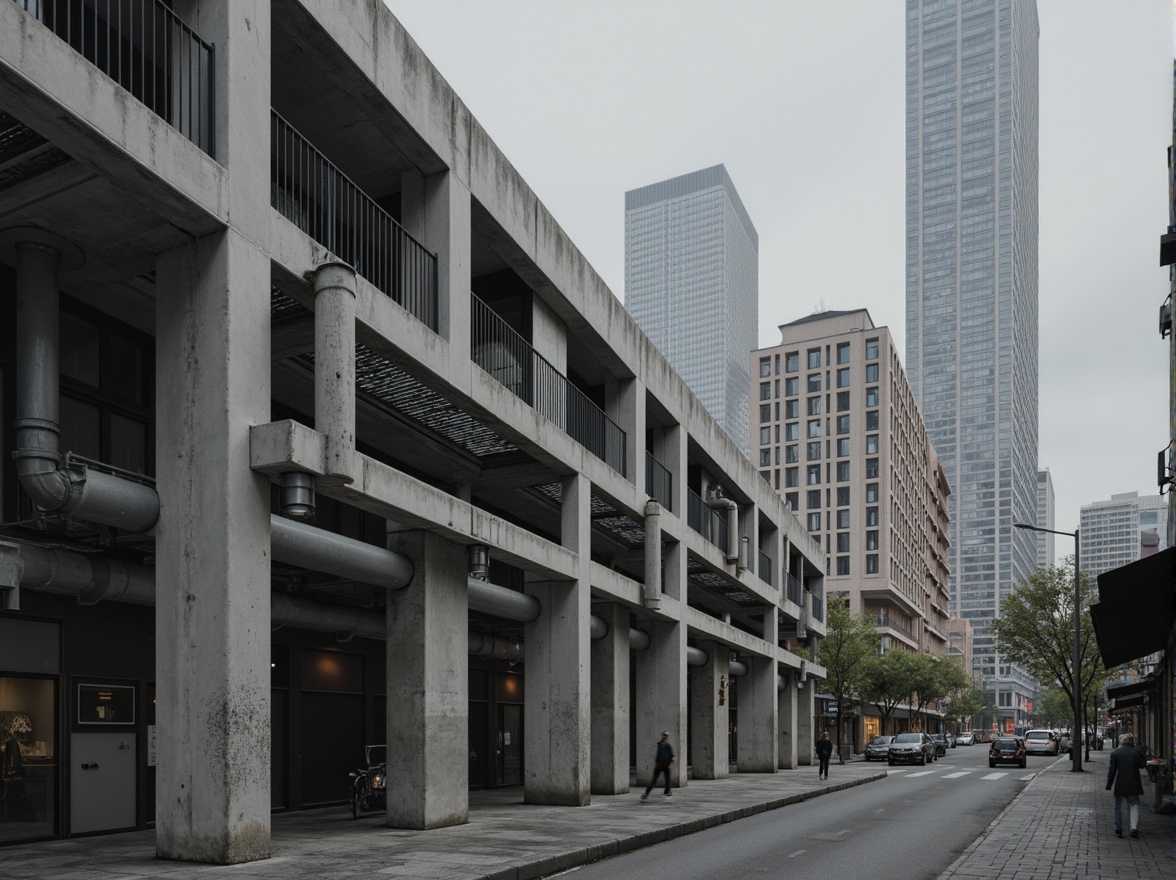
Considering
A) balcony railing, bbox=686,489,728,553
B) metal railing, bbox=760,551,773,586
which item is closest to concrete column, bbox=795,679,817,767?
metal railing, bbox=760,551,773,586

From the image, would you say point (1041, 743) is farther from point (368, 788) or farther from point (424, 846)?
point (424, 846)

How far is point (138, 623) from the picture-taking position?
15852 millimetres

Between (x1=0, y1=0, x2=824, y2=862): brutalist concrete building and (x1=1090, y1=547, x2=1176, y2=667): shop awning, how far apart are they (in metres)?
9.38

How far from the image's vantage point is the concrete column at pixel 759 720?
3938 cm

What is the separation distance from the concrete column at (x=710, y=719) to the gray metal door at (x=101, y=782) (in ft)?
64.7

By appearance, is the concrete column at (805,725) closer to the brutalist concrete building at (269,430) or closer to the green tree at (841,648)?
the green tree at (841,648)

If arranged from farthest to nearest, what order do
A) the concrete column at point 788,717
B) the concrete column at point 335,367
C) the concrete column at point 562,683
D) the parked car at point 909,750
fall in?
the parked car at point 909,750 < the concrete column at point 788,717 < the concrete column at point 562,683 < the concrete column at point 335,367

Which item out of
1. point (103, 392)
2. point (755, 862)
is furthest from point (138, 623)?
point (755, 862)

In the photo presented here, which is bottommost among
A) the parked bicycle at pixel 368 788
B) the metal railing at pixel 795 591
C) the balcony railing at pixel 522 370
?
the parked bicycle at pixel 368 788

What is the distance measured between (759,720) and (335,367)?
30097mm

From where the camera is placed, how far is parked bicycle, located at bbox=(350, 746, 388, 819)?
60.0ft

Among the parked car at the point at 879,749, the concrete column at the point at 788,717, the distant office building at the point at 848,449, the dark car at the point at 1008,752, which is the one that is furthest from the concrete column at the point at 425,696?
the distant office building at the point at 848,449

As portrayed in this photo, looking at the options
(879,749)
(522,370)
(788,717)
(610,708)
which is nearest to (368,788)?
(610,708)

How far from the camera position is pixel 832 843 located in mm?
16531
